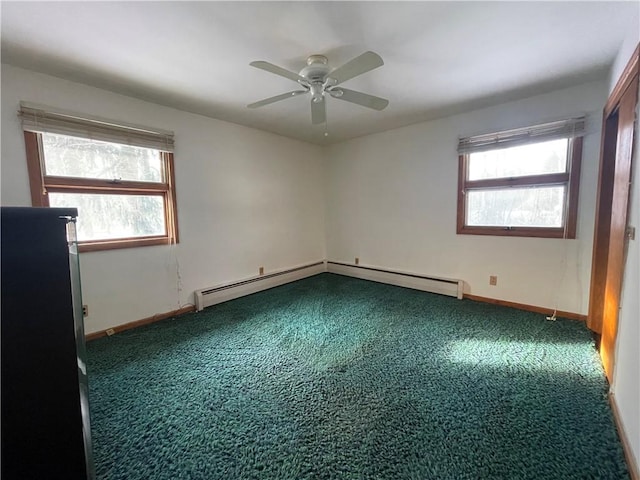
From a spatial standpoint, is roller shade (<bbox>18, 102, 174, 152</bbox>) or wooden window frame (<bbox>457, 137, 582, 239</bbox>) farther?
wooden window frame (<bbox>457, 137, 582, 239</bbox>)

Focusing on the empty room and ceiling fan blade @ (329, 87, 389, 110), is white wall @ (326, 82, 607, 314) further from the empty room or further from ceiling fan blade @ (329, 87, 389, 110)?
ceiling fan blade @ (329, 87, 389, 110)

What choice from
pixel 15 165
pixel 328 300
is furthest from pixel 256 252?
pixel 15 165

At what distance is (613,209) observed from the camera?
2014 millimetres

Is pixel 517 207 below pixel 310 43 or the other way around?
below

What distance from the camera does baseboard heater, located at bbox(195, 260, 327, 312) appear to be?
3.32m

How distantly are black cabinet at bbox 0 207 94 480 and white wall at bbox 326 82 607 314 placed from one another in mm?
3623

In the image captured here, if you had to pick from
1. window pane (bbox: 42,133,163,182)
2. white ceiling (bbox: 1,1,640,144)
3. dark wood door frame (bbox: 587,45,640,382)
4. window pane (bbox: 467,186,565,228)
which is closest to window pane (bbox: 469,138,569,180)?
window pane (bbox: 467,186,565,228)

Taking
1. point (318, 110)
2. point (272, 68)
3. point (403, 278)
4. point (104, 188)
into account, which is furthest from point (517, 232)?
point (104, 188)

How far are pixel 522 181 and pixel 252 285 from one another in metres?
3.46

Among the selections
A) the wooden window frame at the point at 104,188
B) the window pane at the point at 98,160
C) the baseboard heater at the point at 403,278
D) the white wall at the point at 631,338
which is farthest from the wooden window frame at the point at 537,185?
the window pane at the point at 98,160

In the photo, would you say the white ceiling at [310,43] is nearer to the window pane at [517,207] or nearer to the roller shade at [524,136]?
the roller shade at [524,136]

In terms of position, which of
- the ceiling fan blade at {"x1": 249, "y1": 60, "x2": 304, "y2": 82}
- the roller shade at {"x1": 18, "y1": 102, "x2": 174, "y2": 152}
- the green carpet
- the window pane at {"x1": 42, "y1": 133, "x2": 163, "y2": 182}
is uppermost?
the ceiling fan blade at {"x1": 249, "y1": 60, "x2": 304, "y2": 82}

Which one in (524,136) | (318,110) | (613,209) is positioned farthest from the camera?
(524,136)

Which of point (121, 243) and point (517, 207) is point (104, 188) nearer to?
point (121, 243)
